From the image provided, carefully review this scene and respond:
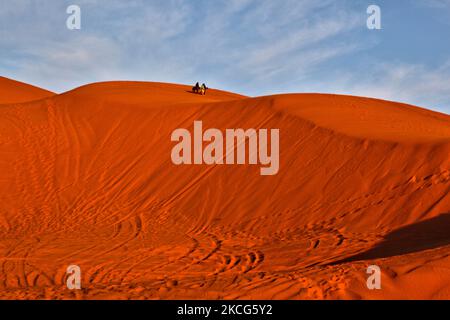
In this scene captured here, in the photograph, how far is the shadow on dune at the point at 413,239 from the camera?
23.7 ft

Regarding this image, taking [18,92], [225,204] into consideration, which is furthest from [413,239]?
[18,92]

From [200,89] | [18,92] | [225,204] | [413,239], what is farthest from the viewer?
[18,92]

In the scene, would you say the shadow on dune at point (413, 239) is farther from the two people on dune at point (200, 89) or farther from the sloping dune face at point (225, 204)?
the two people on dune at point (200, 89)

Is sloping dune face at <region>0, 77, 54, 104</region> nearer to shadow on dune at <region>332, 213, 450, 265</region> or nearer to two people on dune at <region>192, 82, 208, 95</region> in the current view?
two people on dune at <region>192, 82, 208, 95</region>

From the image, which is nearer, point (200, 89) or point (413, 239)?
point (413, 239)

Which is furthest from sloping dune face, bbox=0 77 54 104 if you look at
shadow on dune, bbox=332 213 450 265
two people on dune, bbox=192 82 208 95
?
shadow on dune, bbox=332 213 450 265

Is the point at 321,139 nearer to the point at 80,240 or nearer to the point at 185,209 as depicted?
the point at 185,209

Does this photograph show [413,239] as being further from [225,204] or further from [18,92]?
[18,92]

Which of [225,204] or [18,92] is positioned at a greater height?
[18,92]

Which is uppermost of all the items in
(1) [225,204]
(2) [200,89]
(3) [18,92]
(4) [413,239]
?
(3) [18,92]

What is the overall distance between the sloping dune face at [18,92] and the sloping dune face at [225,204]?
16266 mm

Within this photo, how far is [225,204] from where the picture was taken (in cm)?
1205

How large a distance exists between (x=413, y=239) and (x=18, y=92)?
1539 inches

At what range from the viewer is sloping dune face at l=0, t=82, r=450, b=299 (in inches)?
241
